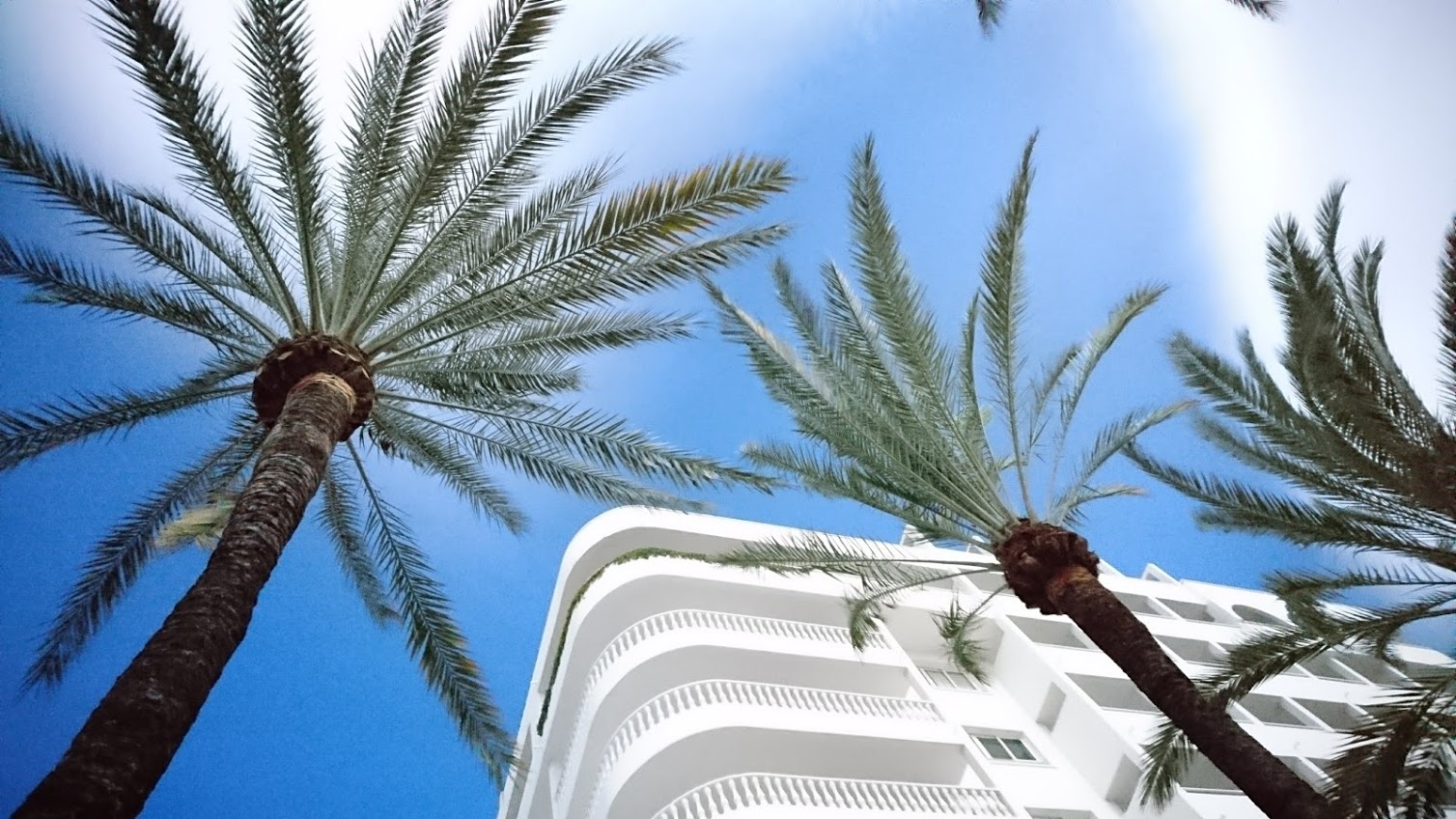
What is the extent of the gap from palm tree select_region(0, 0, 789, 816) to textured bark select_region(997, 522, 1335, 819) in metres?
3.17

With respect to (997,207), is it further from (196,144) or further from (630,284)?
(196,144)

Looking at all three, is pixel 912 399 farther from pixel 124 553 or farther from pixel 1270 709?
pixel 1270 709

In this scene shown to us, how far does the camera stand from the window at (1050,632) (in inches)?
787

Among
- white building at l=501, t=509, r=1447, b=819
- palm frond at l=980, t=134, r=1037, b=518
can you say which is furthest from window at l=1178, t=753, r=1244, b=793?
palm frond at l=980, t=134, r=1037, b=518

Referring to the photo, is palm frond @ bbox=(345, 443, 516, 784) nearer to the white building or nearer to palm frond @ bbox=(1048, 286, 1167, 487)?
the white building

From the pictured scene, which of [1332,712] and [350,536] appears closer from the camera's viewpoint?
[350,536]

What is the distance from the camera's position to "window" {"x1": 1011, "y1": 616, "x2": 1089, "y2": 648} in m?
20.0

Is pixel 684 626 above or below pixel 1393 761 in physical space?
above

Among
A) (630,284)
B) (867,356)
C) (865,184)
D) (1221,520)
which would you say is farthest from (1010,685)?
(630,284)

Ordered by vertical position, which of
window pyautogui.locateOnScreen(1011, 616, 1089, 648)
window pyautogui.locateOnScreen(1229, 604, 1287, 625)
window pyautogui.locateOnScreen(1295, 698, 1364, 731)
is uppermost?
window pyautogui.locateOnScreen(1229, 604, 1287, 625)

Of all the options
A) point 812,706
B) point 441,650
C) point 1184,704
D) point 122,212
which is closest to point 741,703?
point 812,706

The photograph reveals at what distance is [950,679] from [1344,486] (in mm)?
11214

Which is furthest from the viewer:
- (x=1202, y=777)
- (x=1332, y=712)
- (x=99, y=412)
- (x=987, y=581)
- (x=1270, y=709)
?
(x=987, y=581)

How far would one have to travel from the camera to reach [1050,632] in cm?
2030
